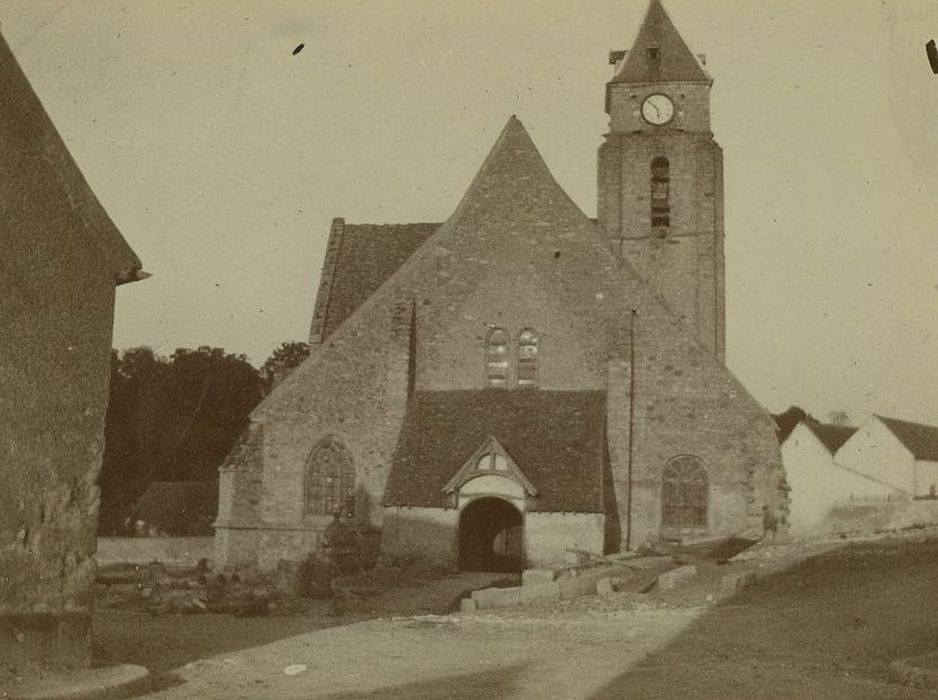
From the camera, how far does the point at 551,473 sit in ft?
94.8

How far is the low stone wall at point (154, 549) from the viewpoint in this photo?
125ft

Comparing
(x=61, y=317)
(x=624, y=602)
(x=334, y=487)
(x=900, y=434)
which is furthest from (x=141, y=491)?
(x=61, y=317)

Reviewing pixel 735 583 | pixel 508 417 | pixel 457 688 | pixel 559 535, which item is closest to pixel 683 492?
pixel 559 535

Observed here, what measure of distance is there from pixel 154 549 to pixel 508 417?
1497cm

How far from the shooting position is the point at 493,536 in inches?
1241

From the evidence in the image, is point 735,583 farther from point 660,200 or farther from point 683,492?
point 660,200

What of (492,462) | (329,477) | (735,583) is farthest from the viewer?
(329,477)

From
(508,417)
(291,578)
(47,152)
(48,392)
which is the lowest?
(291,578)

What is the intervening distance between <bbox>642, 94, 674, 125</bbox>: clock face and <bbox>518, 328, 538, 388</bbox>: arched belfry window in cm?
1169

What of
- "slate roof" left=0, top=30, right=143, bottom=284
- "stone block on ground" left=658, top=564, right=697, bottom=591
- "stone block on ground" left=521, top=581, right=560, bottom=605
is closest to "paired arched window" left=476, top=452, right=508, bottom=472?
"stone block on ground" left=658, top=564, right=697, bottom=591

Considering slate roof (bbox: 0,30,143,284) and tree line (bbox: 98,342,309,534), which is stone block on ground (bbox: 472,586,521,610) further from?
tree line (bbox: 98,342,309,534)

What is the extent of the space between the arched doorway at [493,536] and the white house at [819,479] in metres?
31.7

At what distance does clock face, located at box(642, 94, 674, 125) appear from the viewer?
3975cm

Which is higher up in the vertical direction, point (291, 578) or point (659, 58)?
point (659, 58)
